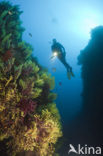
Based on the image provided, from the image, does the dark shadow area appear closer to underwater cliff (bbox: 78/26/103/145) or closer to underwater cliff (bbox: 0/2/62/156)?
underwater cliff (bbox: 78/26/103/145)

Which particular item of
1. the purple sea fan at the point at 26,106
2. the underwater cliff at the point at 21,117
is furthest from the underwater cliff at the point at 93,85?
the purple sea fan at the point at 26,106

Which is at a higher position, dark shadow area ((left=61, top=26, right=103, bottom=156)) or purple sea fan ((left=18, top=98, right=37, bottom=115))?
dark shadow area ((left=61, top=26, right=103, bottom=156))

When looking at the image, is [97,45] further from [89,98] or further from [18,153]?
[18,153]

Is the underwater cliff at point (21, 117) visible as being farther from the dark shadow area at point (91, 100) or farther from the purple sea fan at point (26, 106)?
the dark shadow area at point (91, 100)

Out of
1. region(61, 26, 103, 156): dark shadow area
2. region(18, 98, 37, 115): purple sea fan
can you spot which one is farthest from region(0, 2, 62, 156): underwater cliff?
region(61, 26, 103, 156): dark shadow area

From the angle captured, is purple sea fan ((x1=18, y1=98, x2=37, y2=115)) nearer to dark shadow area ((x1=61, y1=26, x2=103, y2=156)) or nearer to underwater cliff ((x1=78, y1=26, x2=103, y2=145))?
dark shadow area ((x1=61, y1=26, x2=103, y2=156))

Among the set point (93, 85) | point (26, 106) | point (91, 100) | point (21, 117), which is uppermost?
point (93, 85)

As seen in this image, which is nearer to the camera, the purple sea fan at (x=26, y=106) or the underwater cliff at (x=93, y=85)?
the purple sea fan at (x=26, y=106)

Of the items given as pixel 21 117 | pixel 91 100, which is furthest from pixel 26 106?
pixel 91 100

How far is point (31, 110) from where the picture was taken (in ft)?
12.8

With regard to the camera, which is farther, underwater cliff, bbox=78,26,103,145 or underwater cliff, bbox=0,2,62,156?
underwater cliff, bbox=78,26,103,145

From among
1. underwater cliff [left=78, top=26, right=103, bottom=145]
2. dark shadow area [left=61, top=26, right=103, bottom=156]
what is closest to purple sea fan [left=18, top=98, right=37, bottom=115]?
dark shadow area [left=61, top=26, right=103, bottom=156]

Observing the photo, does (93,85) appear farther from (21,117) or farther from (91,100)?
(21,117)

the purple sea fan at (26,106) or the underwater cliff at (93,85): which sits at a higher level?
the underwater cliff at (93,85)
